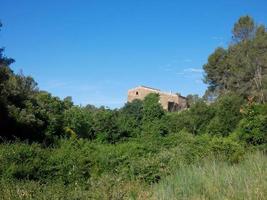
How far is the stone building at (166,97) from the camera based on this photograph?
5734cm

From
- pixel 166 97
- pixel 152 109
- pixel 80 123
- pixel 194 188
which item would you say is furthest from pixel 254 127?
pixel 166 97

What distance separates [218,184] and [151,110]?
106 feet

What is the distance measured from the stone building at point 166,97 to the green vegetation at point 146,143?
717cm

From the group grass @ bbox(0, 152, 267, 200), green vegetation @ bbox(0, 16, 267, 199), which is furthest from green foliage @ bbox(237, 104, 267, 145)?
grass @ bbox(0, 152, 267, 200)

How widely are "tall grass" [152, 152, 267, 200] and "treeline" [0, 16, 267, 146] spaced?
12.1 m

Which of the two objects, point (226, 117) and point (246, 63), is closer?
point (226, 117)

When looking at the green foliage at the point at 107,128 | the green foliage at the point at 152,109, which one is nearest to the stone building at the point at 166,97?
the green foliage at the point at 152,109

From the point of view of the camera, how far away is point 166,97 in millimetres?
57438

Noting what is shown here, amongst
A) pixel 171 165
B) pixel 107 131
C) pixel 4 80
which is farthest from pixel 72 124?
pixel 171 165

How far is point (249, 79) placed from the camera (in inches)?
1670

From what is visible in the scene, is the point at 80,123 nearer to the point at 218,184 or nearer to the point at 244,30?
the point at 244,30

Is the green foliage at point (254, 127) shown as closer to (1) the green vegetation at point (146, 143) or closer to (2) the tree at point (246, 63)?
(1) the green vegetation at point (146, 143)

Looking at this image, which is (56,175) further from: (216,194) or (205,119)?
(205,119)

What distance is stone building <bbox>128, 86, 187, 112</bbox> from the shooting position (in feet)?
188
